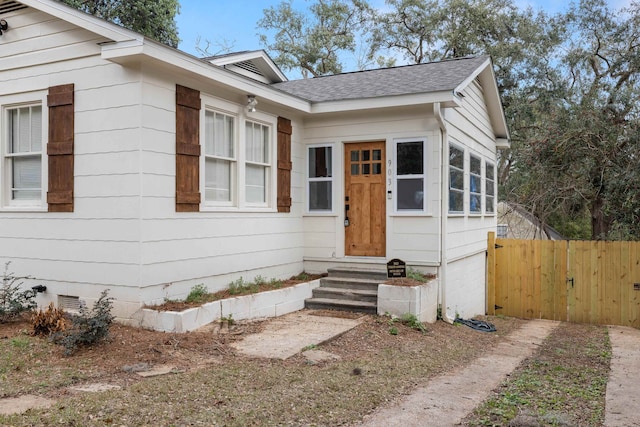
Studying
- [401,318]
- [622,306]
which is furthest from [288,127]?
[622,306]

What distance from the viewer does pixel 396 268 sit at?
846 centimetres

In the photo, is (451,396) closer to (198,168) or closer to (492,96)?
(198,168)

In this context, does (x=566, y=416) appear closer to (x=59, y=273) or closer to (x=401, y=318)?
(x=401, y=318)

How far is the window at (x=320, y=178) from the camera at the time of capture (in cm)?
961

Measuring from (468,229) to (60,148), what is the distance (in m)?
7.64

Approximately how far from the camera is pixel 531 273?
1237cm

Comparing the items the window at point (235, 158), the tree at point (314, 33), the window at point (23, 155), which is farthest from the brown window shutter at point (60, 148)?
the tree at point (314, 33)

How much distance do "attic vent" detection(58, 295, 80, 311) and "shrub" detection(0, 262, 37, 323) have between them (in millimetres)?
330

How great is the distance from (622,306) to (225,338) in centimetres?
922

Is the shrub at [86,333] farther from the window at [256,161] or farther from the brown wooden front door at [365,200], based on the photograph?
the brown wooden front door at [365,200]

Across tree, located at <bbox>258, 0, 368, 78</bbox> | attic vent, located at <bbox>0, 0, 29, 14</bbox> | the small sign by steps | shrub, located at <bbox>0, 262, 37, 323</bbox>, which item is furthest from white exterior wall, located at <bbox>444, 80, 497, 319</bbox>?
tree, located at <bbox>258, 0, 368, 78</bbox>

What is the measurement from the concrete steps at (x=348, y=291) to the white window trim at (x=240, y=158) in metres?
1.56

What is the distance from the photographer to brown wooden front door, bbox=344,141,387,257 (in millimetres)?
9320

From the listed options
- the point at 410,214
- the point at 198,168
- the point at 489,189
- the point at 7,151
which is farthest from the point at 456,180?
the point at 7,151
